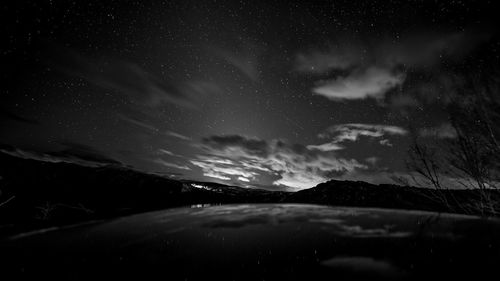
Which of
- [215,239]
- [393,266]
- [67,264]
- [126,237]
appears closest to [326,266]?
[393,266]

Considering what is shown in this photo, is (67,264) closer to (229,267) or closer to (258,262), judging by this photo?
(229,267)

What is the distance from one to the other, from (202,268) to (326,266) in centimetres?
296

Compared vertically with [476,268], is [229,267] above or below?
below

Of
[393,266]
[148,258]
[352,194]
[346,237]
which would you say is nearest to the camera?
[393,266]

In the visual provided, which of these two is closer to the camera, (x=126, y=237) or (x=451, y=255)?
(x=451, y=255)

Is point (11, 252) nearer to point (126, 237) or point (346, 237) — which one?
point (126, 237)

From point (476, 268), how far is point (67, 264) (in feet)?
31.0

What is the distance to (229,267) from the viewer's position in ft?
16.5

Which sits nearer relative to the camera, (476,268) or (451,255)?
(476,268)

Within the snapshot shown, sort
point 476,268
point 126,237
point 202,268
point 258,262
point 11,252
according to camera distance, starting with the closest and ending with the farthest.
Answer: point 476,268 < point 202,268 < point 258,262 < point 11,252 < point 126,237

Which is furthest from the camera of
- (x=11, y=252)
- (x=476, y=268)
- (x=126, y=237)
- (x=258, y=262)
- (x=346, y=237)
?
(x=126, y=237)

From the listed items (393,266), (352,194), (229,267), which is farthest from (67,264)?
(352,194)

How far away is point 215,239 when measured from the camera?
8.02 m

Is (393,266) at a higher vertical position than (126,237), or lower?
higher
